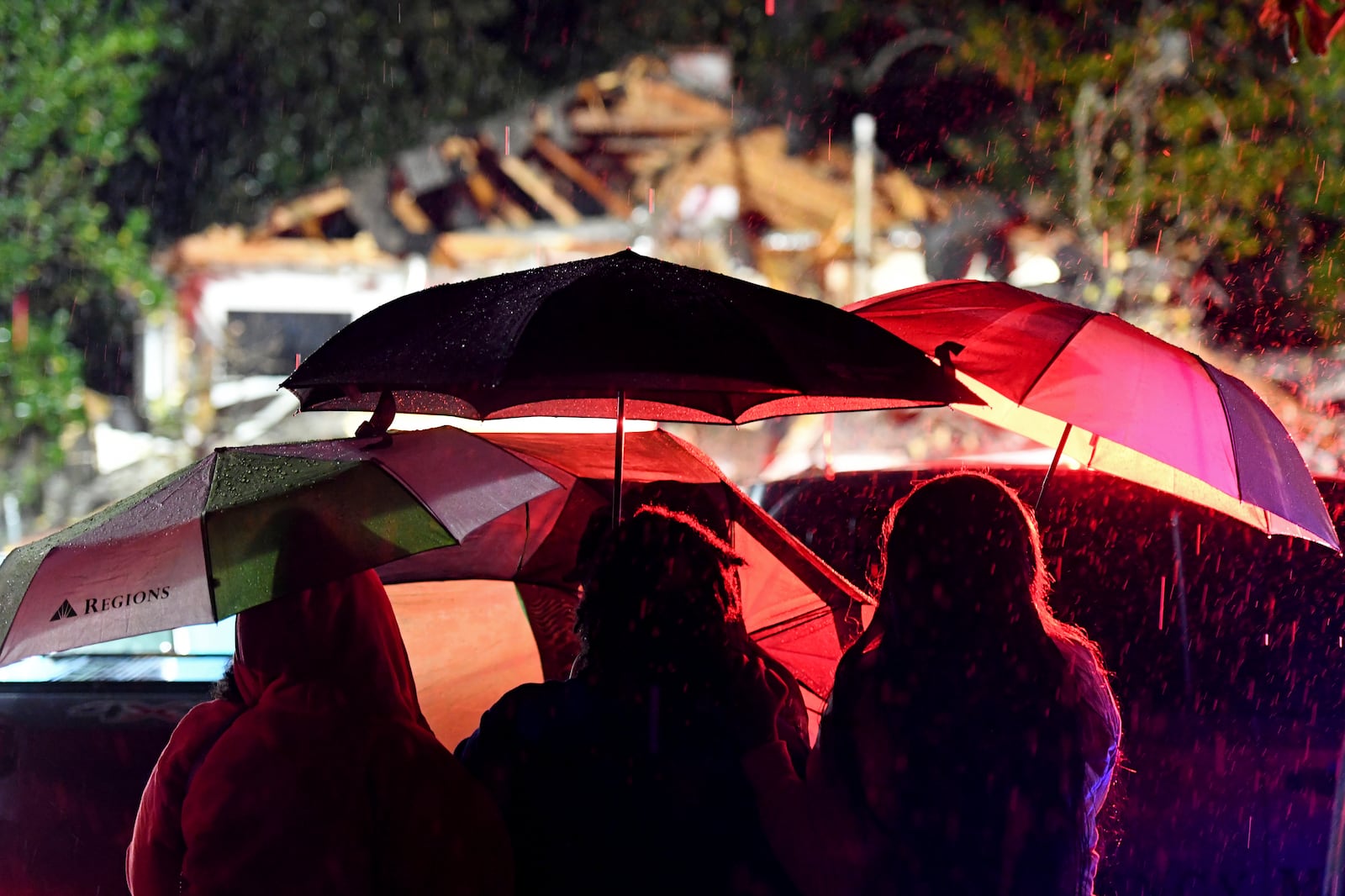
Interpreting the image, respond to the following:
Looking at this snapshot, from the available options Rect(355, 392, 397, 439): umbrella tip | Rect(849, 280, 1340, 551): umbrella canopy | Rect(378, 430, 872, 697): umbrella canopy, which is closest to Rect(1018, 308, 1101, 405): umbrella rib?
Rect(849, 280, 1340, 551): umbrella canopy

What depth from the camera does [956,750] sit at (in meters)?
2.02

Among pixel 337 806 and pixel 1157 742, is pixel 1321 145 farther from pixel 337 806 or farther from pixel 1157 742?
pixel 337 806

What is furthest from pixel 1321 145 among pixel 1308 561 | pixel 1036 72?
pixel 1308 561

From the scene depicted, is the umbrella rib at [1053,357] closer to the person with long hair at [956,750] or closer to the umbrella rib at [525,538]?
the person with long hair at [956,750]

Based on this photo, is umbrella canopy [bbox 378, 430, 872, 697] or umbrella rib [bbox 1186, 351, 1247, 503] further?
umbrella canopy [bbox 378, 430, 872, 697]

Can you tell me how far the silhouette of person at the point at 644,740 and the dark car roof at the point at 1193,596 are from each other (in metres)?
1.74

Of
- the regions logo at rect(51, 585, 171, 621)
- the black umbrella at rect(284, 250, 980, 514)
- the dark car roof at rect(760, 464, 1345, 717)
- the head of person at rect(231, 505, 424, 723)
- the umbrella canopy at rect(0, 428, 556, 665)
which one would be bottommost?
the dark car roof at rect(760, 464, 1345, 717)

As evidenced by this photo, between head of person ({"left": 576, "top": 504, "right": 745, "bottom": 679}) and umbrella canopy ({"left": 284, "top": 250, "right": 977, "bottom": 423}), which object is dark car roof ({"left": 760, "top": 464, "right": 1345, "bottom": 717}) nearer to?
umbrella canopy ({"left": 284, "top": 250, "right": 977, "bottom": 423})

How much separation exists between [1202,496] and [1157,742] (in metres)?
0.88

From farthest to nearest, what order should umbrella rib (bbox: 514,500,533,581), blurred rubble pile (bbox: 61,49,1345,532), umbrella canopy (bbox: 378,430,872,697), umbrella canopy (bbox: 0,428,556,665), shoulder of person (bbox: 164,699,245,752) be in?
blurred rubble pile (bbox: 61,49,1345,532) < umbrella rib (bbox: 514,500,533,581) < umbrella canopy (bbox: 378,430,872,697) < shoulder of person (bbox: 164,699,245,752) < umbrella canopy (bbox: 0,428,556,665)

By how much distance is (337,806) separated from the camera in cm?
201

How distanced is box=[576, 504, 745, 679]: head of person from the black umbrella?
28cm

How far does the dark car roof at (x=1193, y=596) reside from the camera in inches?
146

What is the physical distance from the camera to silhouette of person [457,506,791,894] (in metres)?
2.05
